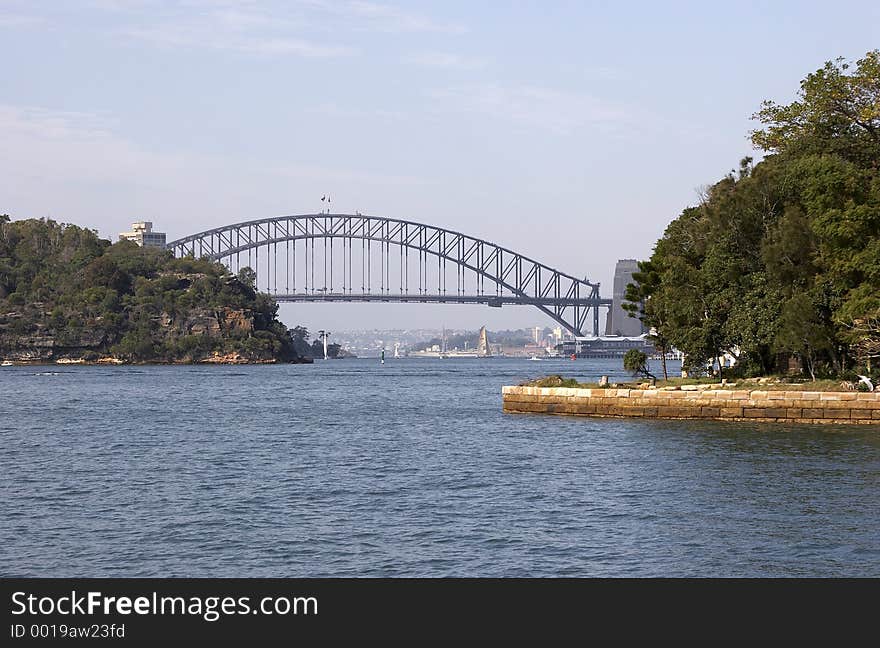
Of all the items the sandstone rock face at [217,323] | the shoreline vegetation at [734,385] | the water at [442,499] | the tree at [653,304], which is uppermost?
the sandstone rock face at [217,323]

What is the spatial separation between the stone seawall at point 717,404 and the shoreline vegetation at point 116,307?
12835cm

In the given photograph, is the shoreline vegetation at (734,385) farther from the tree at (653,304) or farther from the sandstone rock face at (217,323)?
the sandstone rock face at (217,323)

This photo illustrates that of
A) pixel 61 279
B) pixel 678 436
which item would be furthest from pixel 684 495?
pixel 61 279

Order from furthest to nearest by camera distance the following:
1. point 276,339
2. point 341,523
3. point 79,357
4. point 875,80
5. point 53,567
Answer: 1. point 276,339
2. point 79,357
3. point 875,80
4. point 341,523
5. point 53,567

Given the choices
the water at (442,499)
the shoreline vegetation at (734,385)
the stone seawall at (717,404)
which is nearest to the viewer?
the water at (442,499)

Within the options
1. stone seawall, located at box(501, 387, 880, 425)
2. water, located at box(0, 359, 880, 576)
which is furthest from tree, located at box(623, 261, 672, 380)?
water, located at box(0, 359, 880, 576)

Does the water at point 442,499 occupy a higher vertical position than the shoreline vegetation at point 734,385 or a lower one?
lower

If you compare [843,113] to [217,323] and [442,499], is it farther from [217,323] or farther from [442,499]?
[217,323]

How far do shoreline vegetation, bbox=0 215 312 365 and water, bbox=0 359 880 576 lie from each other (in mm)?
123145

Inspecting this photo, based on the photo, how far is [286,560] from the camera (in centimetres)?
2102

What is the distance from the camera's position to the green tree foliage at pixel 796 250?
46.1m

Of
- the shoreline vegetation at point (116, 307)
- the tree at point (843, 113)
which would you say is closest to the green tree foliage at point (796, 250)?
the tree at point (843, 113)
